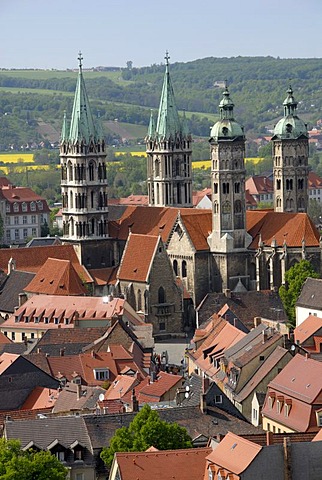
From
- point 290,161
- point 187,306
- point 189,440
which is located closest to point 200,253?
point 187,306

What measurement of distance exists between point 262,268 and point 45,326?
2101cm

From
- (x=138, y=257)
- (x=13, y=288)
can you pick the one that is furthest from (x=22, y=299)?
(x=138, y=257)

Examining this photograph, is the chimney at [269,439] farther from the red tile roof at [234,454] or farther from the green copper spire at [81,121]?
the green copper spire at [81,121]

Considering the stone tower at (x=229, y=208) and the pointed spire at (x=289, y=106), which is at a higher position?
the pointed spire at (x=289, y=106)

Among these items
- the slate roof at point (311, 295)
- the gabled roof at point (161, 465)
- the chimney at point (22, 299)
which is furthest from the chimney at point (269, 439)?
the chimney at point (22, 299)

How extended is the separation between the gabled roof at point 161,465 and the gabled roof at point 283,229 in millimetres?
67099

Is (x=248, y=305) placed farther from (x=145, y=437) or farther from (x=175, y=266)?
(x=145, y=437)

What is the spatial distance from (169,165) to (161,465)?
86530 mm

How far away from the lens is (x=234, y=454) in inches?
2766

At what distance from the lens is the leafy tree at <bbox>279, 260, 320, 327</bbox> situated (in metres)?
131

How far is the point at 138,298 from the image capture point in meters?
141

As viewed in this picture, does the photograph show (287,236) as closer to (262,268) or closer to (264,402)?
(262,268)

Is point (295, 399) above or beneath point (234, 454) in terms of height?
beneath

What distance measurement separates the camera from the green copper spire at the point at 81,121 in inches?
5920
